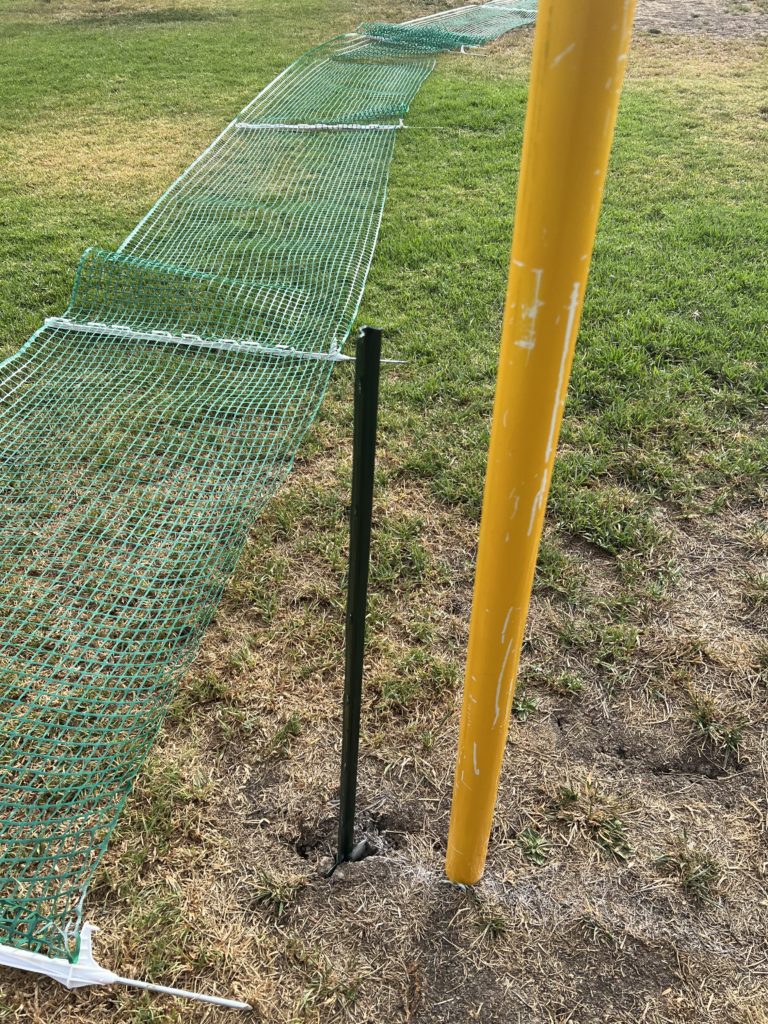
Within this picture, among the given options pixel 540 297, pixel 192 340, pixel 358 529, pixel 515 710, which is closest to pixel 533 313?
pixel 540 297

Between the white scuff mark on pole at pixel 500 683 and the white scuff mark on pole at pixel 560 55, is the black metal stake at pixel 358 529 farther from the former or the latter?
the white scuff mark on pole at pixel 560 55

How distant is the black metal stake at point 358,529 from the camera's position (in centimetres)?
113

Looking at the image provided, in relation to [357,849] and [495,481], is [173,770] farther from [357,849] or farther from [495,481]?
[495,481]

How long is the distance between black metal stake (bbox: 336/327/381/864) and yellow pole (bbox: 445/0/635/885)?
19 cm

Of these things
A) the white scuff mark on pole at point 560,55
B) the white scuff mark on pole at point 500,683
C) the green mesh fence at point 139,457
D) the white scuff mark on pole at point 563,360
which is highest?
the white scuff mark on pole at point 560,55

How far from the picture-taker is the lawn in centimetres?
163

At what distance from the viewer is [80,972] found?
159 cm

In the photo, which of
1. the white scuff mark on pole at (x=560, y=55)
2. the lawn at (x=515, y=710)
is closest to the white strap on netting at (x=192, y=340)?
the lawn at (x=515, y=710)

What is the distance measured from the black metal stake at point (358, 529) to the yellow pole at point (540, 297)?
0.64 feet

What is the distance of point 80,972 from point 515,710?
121 centimetres

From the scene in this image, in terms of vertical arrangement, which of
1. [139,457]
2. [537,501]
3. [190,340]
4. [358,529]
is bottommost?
[139,457]

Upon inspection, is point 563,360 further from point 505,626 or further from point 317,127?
point 317,127

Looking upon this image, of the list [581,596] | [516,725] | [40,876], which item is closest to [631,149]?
[581,596]

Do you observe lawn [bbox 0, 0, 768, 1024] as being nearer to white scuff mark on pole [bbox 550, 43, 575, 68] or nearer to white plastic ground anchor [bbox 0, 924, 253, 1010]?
white plastic ground anchor [bbox 0, 924, 253, 1010]
